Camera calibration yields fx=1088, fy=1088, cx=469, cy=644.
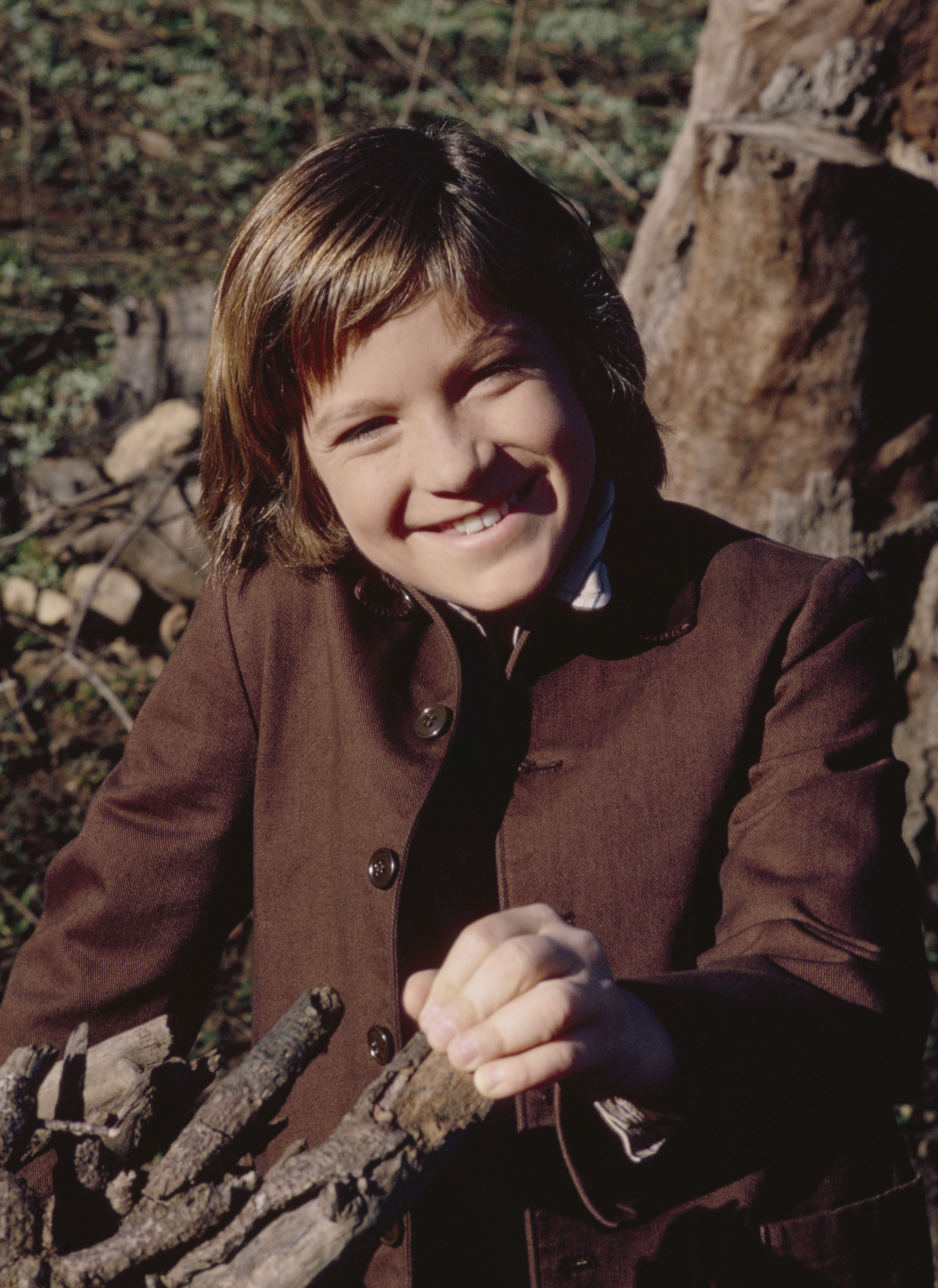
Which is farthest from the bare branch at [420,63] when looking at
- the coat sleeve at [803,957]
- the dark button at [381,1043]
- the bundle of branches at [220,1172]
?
the bundle of branches at [220,1172]

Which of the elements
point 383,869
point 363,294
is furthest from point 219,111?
point 383,869

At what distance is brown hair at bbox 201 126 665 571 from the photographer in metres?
1.53

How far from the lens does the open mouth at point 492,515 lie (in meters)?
1.56

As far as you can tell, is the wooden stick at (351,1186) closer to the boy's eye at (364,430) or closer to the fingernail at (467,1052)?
the fingernail at (467,1052)

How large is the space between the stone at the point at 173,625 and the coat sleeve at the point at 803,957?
2.71 meters

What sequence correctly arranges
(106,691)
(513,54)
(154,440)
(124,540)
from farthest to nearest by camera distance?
1. (513,54)
2. (154,440)
3. (124,540)
4. (106,691)

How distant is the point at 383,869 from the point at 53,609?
2.75 metres

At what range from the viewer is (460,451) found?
147 cm

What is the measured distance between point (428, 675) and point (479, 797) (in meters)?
0.21

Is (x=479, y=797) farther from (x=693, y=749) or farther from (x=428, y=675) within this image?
(x=693, y=749)

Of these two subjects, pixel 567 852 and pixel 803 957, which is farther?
pixel 567 852

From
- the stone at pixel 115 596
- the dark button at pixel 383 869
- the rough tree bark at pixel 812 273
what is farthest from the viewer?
the stone at pixel 115 596

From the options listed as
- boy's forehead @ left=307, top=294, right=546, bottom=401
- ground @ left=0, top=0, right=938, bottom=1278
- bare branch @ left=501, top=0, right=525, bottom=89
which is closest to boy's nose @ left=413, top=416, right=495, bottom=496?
boy's forehead @ left=307, top=294, right=546, bottom=401

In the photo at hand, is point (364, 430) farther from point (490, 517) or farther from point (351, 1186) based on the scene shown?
point (351, 1186)
